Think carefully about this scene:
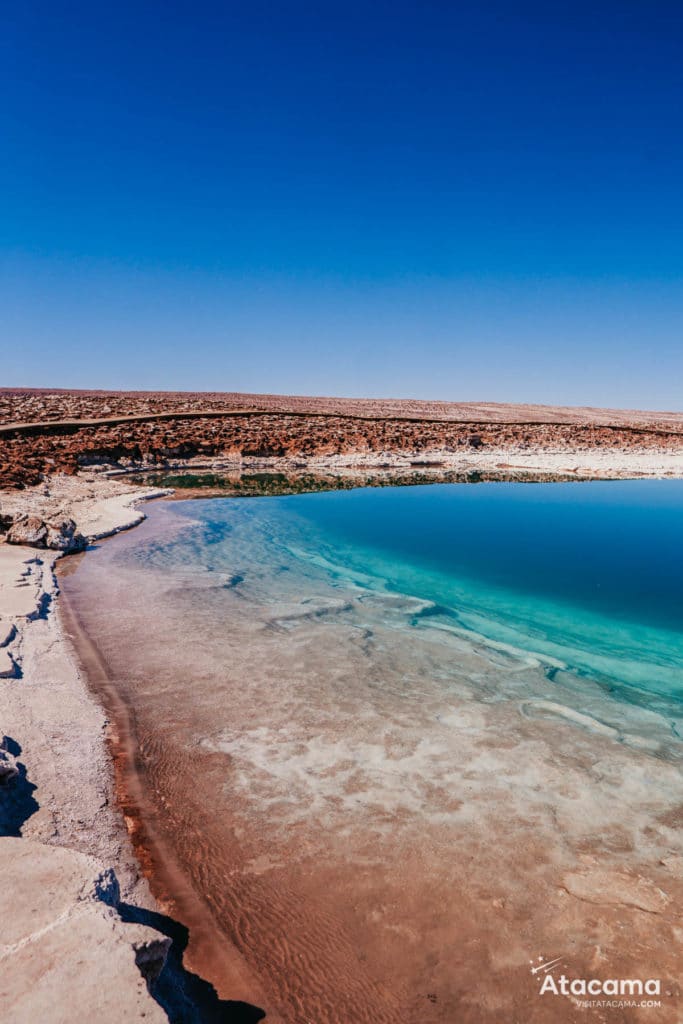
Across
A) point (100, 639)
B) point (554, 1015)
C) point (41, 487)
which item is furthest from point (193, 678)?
point (41, 487)

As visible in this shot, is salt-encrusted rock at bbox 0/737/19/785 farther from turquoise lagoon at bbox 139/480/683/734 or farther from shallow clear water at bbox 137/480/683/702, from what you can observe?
shallow clear water at bbox 137/480/683/702

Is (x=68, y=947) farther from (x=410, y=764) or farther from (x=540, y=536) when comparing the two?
(x=540, y=536)

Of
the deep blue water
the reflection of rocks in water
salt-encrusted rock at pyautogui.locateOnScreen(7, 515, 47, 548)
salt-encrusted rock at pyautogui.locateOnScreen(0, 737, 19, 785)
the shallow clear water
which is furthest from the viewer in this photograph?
the reflection of rocks in water

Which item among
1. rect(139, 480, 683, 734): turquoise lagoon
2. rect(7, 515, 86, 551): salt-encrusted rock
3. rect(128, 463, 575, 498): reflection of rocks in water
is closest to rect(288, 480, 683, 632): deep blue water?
rect(139, 480, 683, 734): turquoise lagoon

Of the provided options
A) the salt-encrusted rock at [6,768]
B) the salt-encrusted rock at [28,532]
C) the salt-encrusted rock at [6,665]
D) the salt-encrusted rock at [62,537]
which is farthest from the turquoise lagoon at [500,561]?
the salt-encrusted rock at [6,768]

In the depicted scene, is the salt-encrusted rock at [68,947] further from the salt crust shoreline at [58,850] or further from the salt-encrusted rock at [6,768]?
the salt-encrusted rock at [6,768]

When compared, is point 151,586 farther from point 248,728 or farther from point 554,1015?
point 554,1015

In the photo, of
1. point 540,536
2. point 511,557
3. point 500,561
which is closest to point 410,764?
point 500,561
